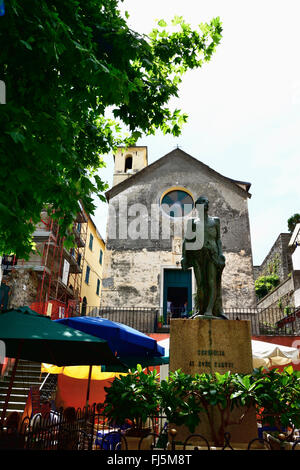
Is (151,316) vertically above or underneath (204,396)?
above

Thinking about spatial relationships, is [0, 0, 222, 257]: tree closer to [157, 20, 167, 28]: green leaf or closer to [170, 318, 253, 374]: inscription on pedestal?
[157, 20, 167, 28]: green leaf

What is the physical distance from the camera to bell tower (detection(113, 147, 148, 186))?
25078mm

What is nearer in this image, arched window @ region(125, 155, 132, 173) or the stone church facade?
the stone church facade

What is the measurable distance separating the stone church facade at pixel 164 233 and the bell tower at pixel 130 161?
24.3 feet

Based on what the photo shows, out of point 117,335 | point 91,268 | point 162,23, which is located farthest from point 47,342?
point 91,268

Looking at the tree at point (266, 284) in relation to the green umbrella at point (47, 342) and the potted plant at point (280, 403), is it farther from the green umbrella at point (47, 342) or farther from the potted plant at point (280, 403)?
the green umbrella at point (47, 342)

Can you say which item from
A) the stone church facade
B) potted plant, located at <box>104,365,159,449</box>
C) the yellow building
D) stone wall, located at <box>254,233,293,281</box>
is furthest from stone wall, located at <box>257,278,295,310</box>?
potted plant, located at <box>104,365,159,449</box>

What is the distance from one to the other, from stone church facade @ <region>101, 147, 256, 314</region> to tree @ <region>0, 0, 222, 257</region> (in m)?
9.96

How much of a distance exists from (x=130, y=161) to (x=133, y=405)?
2352cm

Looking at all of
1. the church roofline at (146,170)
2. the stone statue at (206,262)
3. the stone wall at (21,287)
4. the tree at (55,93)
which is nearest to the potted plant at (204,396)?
the stone statue at (206,262)

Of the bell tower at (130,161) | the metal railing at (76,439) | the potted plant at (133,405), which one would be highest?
the bell tower at (130,161)

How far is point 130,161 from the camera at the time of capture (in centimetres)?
2614

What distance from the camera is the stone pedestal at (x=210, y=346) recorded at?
5.15 m

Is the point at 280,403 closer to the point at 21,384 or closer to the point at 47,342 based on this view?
the point at 47,342
